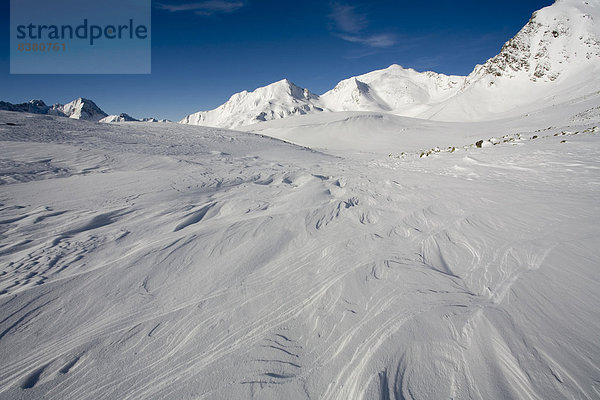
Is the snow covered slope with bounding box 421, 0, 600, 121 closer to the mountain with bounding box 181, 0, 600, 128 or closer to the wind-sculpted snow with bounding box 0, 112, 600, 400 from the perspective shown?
the mountain with bounding box 181, 0, 600, 128

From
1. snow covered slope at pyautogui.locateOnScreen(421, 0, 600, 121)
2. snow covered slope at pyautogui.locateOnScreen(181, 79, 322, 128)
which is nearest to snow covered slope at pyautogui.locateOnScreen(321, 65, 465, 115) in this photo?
snow covered slope at pyautogui.locateOnScreen(181, 79, 322, 128)

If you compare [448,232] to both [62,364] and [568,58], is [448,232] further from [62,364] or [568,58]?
[568,58]

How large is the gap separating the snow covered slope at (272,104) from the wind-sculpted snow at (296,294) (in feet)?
534

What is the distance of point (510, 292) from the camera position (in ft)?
6.06

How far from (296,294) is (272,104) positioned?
18326cm

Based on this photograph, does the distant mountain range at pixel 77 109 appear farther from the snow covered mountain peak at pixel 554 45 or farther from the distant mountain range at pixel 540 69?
the snow covered mountain peak at pixel 554 45

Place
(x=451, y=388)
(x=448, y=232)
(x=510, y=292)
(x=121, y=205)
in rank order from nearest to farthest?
(x=451, y=388) < (x=510, y=292) < (x=448, y=232) < (x=121, y=205)

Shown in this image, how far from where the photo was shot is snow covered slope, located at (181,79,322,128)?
16038 cm

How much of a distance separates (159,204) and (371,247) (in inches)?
126

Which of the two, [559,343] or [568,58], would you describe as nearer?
[559,343]

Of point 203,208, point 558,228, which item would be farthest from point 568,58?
point 203,208

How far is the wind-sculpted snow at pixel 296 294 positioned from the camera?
4.40ft

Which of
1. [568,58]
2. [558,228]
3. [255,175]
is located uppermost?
[568,58]

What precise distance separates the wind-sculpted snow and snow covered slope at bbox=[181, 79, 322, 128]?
162899 millimetres
